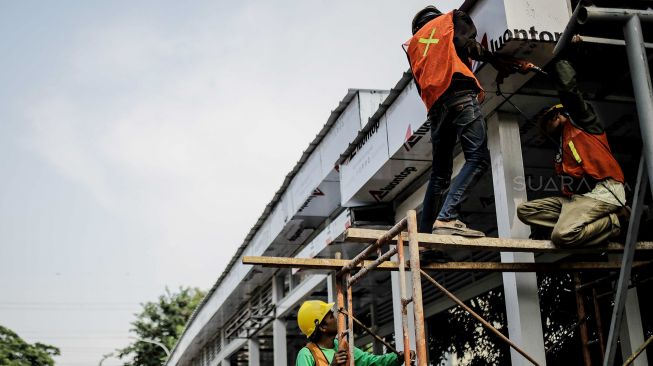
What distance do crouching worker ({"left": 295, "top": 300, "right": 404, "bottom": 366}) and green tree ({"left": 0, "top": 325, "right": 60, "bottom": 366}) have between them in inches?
1883

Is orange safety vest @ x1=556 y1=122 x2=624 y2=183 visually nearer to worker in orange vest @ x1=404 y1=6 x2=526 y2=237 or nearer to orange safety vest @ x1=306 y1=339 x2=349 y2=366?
worker in orange vest @ x1=404 y1=6 x2=526 y2=237

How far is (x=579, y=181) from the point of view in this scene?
235 inches

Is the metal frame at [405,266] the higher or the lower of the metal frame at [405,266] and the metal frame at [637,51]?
the lower

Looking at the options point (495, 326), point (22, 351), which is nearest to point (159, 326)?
point (22, 351)

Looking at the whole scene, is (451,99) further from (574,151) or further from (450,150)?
(574,151)

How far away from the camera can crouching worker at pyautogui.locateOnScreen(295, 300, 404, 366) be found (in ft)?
18.7

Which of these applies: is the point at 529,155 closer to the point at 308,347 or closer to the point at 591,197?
the point at 591,197

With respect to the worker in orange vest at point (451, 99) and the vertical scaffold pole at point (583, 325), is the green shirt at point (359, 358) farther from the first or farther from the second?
the vertical scaffold pole at point (583, 325)

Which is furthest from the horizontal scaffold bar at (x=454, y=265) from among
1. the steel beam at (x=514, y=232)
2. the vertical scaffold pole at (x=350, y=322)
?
the steel beam at (x=514, y=232)

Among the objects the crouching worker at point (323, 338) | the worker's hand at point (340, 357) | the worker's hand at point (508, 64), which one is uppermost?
the worker's hand at point (508, 64)

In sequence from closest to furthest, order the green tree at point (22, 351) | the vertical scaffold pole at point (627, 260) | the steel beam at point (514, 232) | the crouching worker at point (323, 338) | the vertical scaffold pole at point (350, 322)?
the vertical scaffold pole at point (627, 260), the vertical scaffold pole at point (350, 322), the crouching worker at point (323, 338), the steel beam at point (514, 232), the green tree at point (22, 351)

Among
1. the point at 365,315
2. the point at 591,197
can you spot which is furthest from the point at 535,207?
the point at 365,315

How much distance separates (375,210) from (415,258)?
4.85 metres

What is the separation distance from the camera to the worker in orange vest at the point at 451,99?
5.88 m
